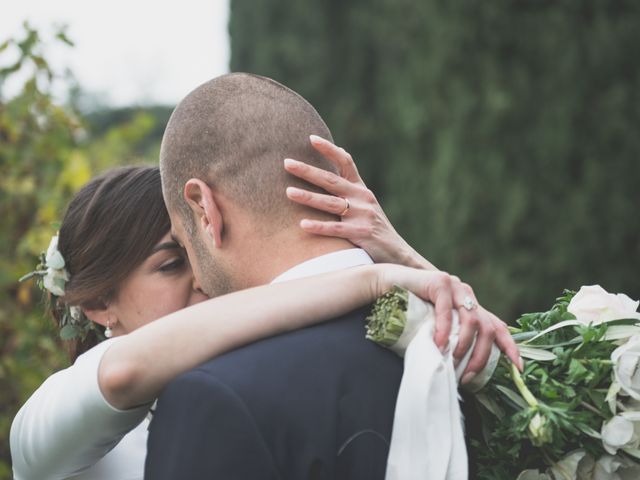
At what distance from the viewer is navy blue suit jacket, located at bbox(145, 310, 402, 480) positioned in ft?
5.86

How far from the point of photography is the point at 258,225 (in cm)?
221

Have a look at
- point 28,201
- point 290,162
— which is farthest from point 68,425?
point 28,201

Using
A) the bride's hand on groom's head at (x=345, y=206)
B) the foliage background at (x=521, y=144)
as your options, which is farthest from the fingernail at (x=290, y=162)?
the foliage background at (x=521, y=144)

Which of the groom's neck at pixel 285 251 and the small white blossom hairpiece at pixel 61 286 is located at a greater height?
the groom's neck at pixel 285 251

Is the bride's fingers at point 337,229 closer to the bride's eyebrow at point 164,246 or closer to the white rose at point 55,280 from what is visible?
the bride's eyebrow at point 164,246

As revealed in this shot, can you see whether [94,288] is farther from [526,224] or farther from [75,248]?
[526,224]

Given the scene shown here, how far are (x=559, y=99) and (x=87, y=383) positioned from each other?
8256 millimetres

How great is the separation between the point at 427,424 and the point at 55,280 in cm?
204

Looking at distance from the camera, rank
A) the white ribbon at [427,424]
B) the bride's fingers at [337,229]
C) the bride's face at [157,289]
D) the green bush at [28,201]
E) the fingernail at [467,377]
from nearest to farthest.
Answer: the white ribbon at [427,424]
the fingernail at [467,377]
the bride's fingers at [337,229]
the bride's face at [157,289]
the green bush at [28,201]

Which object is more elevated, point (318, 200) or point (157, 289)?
point (318, 200)

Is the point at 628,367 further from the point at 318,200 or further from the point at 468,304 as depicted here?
the point at 318,200

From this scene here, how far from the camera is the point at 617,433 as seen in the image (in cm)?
199

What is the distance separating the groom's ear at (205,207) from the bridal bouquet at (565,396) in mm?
488

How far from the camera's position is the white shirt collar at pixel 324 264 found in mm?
2178
